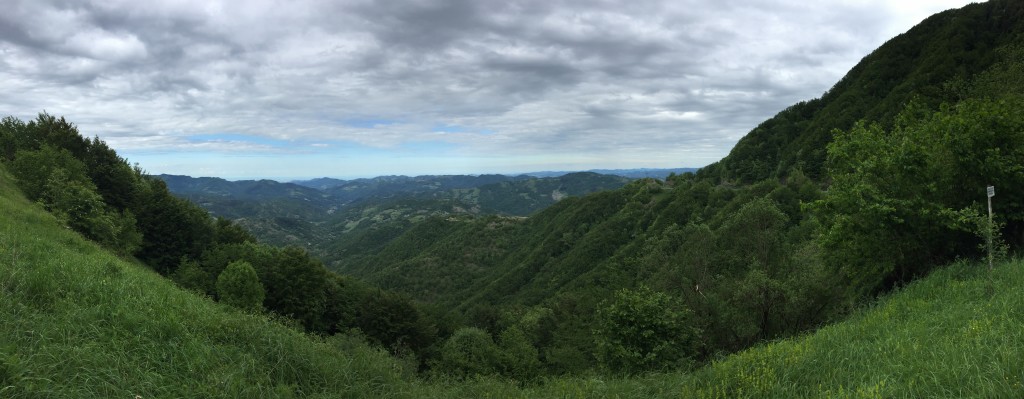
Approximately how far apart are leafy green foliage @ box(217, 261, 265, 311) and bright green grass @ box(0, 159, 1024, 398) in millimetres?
25369

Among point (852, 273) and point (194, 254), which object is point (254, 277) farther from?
point (852, 273)

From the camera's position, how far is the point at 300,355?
9.23 meters

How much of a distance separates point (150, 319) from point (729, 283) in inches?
995

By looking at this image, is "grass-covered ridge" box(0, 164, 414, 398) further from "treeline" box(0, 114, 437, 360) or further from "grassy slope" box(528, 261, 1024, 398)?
"treeline" box(0, 114, 437, 360)

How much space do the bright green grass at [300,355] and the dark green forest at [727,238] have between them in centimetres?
461

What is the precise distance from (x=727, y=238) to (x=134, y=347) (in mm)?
37870

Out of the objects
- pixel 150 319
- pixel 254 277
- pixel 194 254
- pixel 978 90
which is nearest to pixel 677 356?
pixel 150 319

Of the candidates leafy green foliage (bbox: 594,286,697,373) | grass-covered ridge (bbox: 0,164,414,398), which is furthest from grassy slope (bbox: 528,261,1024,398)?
leafy green foliage (bbox: 594,286,697,373)

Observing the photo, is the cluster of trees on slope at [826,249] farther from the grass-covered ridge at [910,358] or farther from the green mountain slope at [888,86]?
the green mountain slope at [888,86]

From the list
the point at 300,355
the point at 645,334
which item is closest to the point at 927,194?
the point at 645,334

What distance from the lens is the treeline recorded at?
36062 millimetres

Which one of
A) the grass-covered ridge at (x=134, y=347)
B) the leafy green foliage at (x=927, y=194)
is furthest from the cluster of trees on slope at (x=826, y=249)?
the grass-covered ridge at (x=134, y=347)

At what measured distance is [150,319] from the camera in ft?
27.5

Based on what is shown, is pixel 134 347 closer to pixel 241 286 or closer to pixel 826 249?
pixel 826 249
